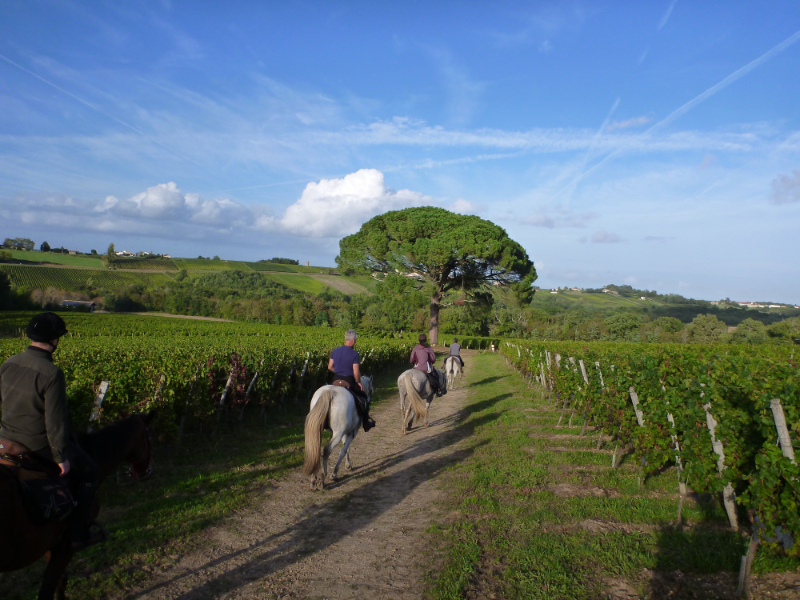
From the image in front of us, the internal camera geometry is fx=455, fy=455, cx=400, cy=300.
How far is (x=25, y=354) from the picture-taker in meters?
3.15

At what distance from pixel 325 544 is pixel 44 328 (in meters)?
3.12

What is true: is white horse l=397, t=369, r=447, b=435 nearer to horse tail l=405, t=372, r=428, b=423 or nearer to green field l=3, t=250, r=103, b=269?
horse tail l=405, t=372, r=428, b=423

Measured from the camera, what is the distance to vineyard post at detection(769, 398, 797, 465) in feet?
11.6

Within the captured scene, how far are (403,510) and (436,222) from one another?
33.4 meters

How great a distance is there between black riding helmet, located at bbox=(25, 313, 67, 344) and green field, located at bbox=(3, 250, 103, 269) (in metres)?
102

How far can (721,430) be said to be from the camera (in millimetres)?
4453

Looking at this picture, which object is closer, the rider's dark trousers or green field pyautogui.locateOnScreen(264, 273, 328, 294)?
the rider's dark trousers

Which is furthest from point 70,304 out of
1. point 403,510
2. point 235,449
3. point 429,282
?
point 403,510

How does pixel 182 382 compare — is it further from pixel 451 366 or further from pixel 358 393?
pixel 451 366

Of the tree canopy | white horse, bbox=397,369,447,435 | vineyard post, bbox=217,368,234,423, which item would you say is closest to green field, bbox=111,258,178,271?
the tree canopy

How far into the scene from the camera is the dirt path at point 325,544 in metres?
3.70

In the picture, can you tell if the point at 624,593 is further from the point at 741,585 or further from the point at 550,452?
the point at 550,452

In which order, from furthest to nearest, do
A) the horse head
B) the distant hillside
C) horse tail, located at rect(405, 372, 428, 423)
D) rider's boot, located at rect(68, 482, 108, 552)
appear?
the distant hillside
horse tail, located at rect(405, 372, 428, 423)
the horse head
rider's boot, located at rect(68, 482, 108, 552)

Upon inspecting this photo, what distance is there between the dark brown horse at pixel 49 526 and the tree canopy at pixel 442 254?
104 ft
